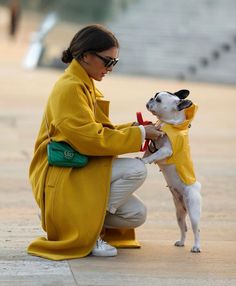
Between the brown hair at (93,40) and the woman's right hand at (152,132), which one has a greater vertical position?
the brown hair at (93,40)

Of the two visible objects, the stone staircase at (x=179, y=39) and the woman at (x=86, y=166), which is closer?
the woman at (x=86, y=166)

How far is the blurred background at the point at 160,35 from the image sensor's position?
96.1 feet

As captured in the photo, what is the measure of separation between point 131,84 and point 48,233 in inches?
711

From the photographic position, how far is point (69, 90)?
24.9ft

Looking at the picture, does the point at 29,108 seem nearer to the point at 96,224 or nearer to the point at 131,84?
the point at 131,84

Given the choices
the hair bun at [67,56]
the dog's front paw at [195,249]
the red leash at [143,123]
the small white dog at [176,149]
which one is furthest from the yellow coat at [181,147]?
the hair bun at [67,56]

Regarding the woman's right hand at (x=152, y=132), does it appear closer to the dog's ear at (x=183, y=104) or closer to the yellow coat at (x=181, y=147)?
the yellow coat at (x=181, y=147)

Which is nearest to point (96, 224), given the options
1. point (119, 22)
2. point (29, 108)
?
point (29, 108)

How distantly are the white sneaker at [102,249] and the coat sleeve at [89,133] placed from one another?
660 mm

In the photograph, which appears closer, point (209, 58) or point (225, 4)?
point (209, 58)

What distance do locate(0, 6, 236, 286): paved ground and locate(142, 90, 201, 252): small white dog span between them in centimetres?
44

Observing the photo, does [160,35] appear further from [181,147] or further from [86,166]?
[86,166]

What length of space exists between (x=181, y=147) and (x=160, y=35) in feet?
77.8

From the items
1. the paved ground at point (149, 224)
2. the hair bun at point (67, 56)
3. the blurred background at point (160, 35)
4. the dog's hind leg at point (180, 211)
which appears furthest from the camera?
the blurred background at point (160, 35)
